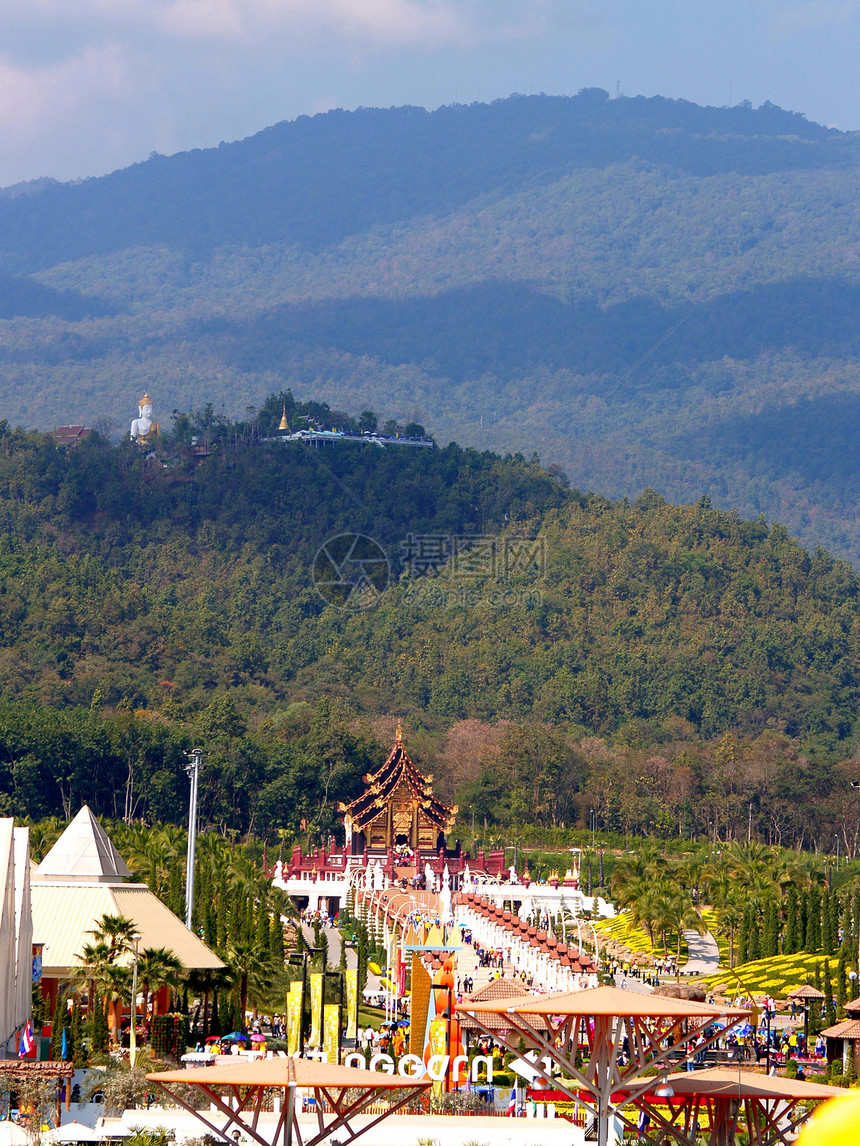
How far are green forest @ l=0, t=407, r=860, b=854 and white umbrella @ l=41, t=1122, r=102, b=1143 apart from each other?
8071 centimetres

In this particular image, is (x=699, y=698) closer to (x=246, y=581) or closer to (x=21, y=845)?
(x=246, y=581)

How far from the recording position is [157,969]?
4144 centimetres

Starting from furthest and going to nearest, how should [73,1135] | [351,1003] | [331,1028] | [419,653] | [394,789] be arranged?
[419,653] → [394,789] → [351,1003] → [331,1028] → [73,1135]

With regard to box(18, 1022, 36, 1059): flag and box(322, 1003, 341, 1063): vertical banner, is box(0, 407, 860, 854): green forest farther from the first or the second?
box(322, 1003, 341, 1063): vertical banner

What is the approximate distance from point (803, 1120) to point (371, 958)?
31877 mm

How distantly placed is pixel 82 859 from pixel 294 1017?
16.5m

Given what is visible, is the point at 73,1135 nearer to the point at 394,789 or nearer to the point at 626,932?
the point at 626,932

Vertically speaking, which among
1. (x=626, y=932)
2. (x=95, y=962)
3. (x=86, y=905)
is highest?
(x=86, y=905)

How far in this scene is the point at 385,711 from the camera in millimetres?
156125

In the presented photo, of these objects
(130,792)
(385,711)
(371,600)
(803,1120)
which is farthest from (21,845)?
(371,600)

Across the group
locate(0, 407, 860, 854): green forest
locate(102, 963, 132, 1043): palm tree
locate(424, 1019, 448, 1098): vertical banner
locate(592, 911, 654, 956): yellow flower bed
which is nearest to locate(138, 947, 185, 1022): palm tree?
locate(102, 963, 132, 1043): palm tree

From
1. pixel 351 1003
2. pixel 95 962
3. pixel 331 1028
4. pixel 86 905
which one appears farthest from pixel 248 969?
pixel 331 1028

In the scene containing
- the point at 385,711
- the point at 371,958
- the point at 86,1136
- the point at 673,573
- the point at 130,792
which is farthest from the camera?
the point at 673,573

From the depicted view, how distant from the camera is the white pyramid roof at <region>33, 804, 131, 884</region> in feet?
165
